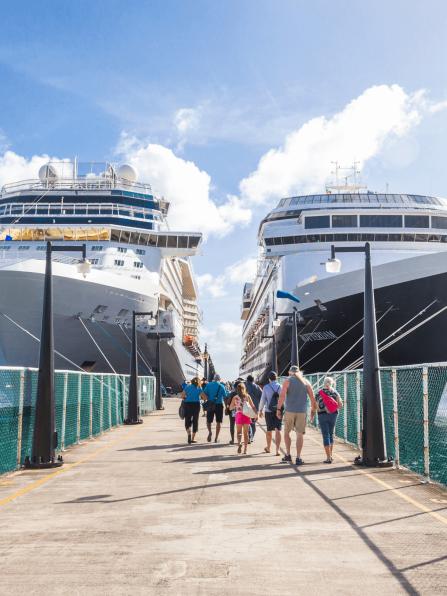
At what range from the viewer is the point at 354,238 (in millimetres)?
31859

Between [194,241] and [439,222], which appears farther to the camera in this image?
[194,241]

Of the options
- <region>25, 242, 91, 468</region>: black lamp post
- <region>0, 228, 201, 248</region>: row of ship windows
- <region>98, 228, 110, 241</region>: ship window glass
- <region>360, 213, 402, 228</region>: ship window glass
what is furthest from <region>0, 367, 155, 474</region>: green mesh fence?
<region>360, 213, 402, 228</region>: ship window glass

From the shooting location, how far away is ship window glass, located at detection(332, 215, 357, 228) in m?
32.4

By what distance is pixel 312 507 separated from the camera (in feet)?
19.0

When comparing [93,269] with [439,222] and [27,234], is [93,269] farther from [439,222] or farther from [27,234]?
[439,222]

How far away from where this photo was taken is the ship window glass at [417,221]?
31.0 meters

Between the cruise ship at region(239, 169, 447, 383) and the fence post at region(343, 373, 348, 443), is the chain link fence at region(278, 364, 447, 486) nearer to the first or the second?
the fence post at region(343, 373, 348, 443)

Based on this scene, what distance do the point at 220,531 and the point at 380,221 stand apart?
95.6ft

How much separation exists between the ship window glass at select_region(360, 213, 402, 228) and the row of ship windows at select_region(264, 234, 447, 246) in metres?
0.80

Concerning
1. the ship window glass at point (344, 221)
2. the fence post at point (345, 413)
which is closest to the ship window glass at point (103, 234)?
the ship window glass at point (344, 221)

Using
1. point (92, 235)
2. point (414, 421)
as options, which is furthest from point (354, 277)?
point (92, 235)

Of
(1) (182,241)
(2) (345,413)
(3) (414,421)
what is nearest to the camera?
(3) (414,421)

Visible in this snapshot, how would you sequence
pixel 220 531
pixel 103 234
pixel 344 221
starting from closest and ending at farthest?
pixel 220 531 → pixel 103 234 → pixel 344 221

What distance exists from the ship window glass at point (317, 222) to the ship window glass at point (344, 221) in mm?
362
